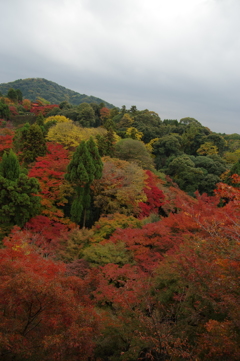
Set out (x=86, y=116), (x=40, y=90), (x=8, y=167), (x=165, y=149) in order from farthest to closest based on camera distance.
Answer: (x=40, y=90) < (x=86, y=116) < (x=165, y=149) < (x=8, y=167)

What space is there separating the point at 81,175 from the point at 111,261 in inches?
286

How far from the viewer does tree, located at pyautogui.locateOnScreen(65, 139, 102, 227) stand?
51.8 ft

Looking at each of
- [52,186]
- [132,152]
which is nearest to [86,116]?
[132,152]

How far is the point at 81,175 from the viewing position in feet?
51.3

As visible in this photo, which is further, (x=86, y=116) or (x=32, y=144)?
(x=86, y=116)

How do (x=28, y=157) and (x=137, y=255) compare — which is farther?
(x=28, y=157)

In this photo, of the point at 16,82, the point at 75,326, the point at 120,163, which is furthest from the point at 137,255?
the point at 16,82

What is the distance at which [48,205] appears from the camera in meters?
15.1

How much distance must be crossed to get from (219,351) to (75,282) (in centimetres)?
363

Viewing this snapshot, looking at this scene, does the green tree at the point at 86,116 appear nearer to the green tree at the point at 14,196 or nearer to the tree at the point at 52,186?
the tree at the point at 52,186

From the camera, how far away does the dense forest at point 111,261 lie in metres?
4.53

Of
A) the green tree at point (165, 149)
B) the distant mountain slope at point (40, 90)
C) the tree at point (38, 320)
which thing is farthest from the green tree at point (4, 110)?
the distant mountain slope at point (40, 90)

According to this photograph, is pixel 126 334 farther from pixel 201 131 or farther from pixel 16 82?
pixel 16 82

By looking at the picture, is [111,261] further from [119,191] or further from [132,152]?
[132,152]
